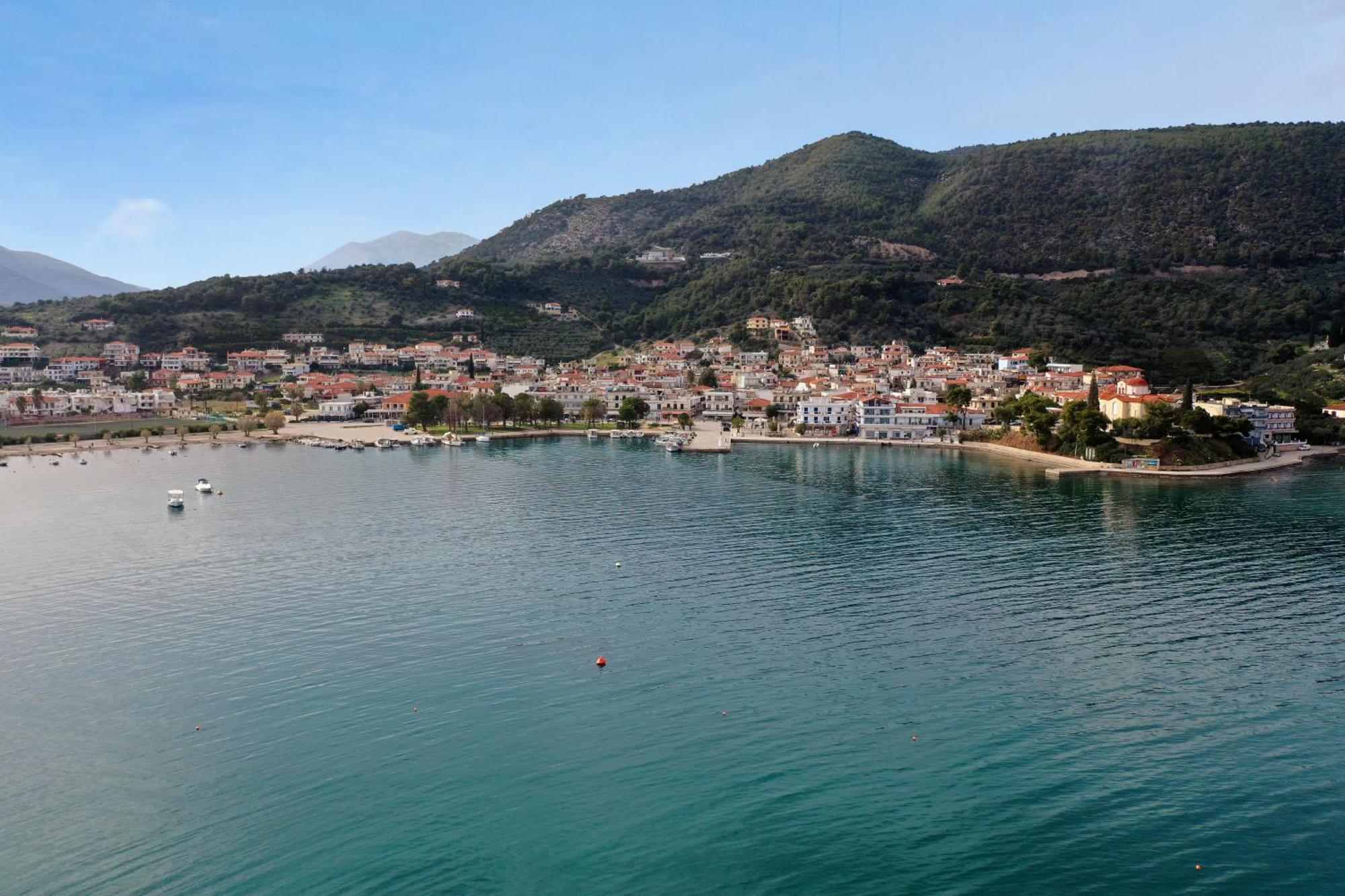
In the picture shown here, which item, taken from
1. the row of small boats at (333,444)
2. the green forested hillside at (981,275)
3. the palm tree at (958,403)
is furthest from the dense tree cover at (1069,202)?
the row of small boats at (333,444)

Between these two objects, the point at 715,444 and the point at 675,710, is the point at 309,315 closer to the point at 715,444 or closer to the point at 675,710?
the point at 715,444

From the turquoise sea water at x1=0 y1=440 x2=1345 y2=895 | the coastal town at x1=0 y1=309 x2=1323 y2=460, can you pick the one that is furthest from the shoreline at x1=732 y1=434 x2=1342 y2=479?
the turquoise sea water at x1=0 y1=440 x2=1345 y2=895

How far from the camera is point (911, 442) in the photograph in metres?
63.2

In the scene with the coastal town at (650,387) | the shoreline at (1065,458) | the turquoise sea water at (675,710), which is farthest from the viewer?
the coastal town at (650,387)

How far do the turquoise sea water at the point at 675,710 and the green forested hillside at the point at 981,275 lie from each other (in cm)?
6421

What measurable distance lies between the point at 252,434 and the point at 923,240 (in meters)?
92.7

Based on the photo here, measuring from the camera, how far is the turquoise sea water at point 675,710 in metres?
11.6

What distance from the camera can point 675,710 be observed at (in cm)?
1577

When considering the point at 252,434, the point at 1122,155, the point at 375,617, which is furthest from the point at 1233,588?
the point at 1122,155

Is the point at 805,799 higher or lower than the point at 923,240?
lower

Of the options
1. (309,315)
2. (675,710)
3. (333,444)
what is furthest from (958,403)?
(309,315)

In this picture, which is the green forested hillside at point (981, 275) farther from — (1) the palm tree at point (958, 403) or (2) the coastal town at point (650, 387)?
(1) the palm tree at point (958, 403)

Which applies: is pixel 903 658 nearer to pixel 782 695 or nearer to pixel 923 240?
pixel 782 695

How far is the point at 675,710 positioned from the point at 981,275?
10739 centimetres
